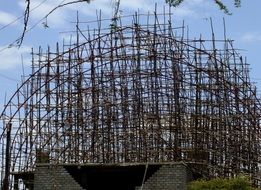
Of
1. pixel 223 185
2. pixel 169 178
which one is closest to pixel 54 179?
pixel 169 178

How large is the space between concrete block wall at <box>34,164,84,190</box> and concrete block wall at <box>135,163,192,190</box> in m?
2.23

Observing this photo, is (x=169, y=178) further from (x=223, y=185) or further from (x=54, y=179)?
(x=54, y=179)

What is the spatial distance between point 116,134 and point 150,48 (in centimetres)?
353

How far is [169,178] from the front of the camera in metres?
21.2

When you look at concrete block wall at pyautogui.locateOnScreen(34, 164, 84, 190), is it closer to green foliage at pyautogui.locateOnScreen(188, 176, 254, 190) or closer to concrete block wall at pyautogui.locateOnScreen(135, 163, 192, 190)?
concrete block wall at pyautogui.locateOnScreen(135, 163, 192, 190)

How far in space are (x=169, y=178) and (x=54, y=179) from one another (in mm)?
3814

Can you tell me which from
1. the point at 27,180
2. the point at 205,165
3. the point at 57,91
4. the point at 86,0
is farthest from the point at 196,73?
the point at 86,0

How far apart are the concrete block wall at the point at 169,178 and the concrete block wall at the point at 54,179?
223 centimetres

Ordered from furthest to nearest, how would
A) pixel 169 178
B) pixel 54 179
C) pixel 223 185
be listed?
pixel 54 179
pixel 169 178
pixel 223 185

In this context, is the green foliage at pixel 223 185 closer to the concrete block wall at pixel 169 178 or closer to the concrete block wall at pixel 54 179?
the concrete block wall at pixel 169 178

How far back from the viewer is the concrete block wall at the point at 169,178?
21062 millimetres

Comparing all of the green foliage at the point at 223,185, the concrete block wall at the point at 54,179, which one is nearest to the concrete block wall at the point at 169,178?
the green foliage at the point at 223,185

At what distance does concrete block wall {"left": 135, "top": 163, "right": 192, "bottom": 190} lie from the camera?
21.1 m

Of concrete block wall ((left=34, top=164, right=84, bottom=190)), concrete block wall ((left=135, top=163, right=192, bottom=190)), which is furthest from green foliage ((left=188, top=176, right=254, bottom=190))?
concrete block wall ((left=34, top=164, right=84, bottom=190))
